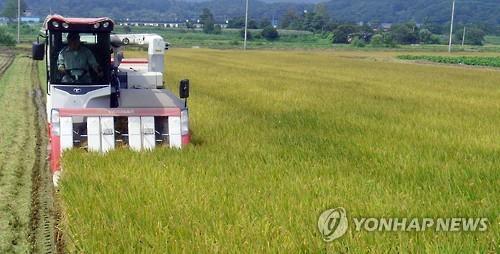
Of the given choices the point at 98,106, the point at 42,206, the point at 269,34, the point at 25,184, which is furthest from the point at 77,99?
the point at 269,34

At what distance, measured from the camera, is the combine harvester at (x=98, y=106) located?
27.1 feet

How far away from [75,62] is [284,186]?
456 centimetres

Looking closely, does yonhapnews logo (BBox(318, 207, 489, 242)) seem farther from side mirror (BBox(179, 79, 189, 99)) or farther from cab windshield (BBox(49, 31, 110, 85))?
cab windshield (BBox(49, 31, 110, 85))

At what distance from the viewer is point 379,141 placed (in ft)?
31.3

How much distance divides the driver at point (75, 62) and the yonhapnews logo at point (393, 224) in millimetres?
5392

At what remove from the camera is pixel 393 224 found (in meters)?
5.09

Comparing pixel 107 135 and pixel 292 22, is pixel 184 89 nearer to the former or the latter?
pixel 107 135

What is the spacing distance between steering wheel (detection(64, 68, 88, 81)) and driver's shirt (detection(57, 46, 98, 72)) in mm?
Answer: 38

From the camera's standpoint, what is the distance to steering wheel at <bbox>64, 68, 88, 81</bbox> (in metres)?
9.19

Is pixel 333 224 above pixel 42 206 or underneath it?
above

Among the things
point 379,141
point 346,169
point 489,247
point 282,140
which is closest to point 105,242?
→ point 489,247

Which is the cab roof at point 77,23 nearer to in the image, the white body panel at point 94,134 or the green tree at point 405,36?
the white body panel at point 94,134

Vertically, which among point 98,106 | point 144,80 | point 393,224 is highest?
point 144,80

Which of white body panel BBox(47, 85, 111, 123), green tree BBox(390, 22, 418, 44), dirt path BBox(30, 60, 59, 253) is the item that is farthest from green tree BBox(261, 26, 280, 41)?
Result: white body panel BBox(47, 85, 111, 123)
